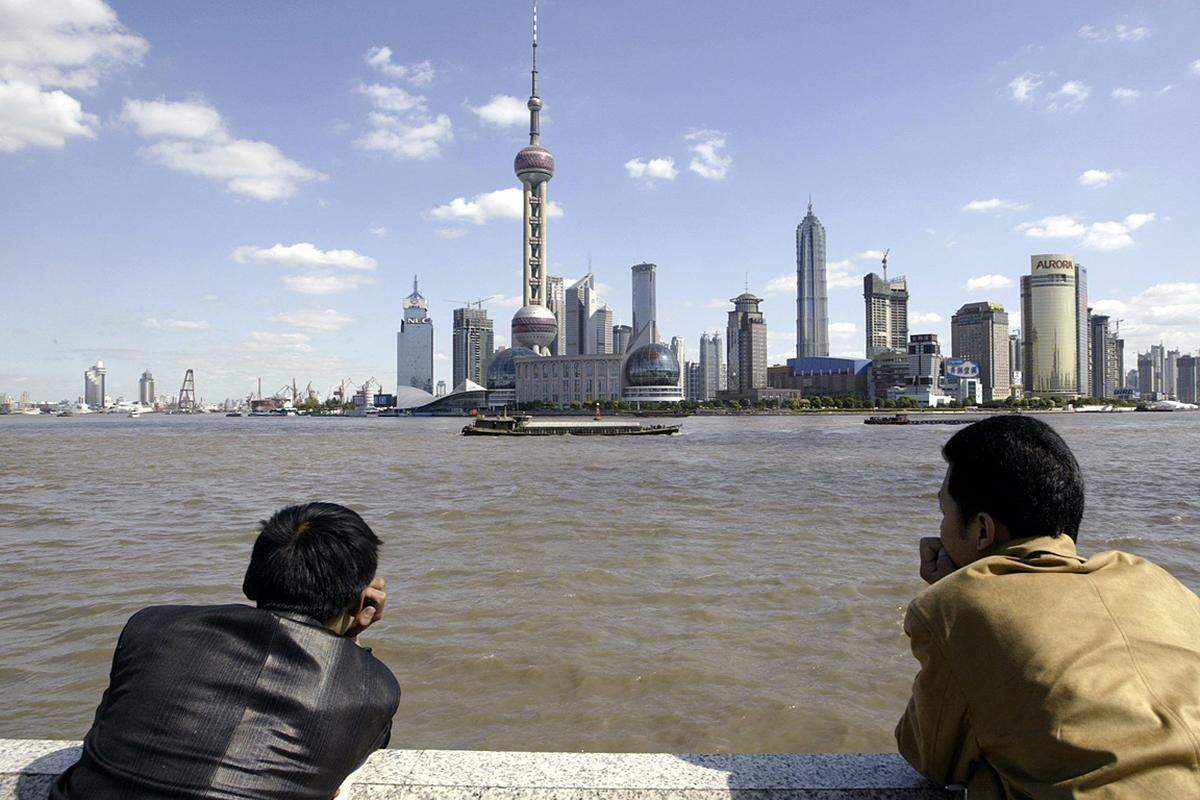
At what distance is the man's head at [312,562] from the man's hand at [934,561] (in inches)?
61.5

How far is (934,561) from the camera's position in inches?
86.8

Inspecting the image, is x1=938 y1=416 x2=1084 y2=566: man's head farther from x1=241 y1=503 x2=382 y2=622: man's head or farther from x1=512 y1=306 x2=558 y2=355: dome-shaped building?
x1=512 y1=306 x2=558 y2=355: dome-shaped building

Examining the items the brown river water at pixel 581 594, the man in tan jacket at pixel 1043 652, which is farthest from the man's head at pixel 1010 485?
the brown river water at pixel 581 594

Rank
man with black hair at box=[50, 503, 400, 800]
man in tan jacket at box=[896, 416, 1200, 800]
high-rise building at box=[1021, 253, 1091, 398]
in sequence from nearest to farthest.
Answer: man in tan jacket at box=[896, 416, 1200, 800], man with black hair at box=[50, 503, 400, 800], high-rise building at box=[1021, 253, 1091, 398]

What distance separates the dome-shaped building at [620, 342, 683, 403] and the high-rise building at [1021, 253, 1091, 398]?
108 m

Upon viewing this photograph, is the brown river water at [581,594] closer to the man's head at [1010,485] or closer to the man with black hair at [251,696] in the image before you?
the man with black hair at [251,696]

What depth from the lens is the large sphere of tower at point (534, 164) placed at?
15038 cm

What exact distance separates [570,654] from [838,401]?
150475 millimetres

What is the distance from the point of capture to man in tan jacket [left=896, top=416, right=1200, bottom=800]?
150 centimetres

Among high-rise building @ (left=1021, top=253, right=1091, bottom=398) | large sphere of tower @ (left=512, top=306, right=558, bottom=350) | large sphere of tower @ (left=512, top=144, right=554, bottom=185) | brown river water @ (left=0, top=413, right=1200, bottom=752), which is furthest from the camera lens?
high-rise building @ (left=1021, top=253, right=1091, bottom=398)

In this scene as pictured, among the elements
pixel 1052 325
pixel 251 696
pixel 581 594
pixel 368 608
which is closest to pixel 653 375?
pixel 1052 325

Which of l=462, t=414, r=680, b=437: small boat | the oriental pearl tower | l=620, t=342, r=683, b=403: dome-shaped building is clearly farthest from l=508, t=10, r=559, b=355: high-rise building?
l=462, t=414, r=680, b=437: small boat

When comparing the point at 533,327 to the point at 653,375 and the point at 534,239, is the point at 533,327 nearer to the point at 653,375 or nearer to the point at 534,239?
the point at 534,239

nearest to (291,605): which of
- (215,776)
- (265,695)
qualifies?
(265,695)
